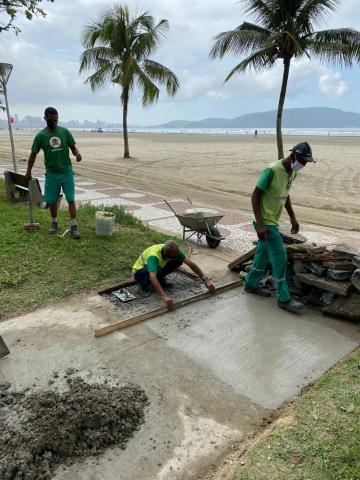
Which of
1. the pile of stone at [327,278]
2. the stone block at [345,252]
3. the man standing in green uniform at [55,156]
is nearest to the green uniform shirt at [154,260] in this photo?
the pile of stone at [327,278]

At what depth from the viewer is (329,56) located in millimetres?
11180

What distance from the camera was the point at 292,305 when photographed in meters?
4.35

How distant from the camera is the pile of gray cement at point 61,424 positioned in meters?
2.27

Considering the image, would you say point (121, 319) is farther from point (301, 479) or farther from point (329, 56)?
point (329, 56)

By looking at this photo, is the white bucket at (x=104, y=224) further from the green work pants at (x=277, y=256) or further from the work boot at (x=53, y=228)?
the green work pants at (x=277, y=256)

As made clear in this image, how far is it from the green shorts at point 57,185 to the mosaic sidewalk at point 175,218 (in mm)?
2181

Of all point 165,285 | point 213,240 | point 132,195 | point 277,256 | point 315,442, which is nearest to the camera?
point 315,442

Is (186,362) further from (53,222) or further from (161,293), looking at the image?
(53,222)

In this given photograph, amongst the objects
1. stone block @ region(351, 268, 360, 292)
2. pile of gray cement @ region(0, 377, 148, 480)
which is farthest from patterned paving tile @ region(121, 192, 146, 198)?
pile of gray cement @ region(0, 377, 148, 480)

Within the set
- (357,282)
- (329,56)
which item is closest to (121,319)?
(357,282)

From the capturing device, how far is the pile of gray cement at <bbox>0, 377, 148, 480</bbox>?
227 centimetres

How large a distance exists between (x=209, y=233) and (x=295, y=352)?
3098 mm

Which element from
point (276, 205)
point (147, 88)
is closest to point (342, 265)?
point (276, 205)

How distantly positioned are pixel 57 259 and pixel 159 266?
5.58ft
